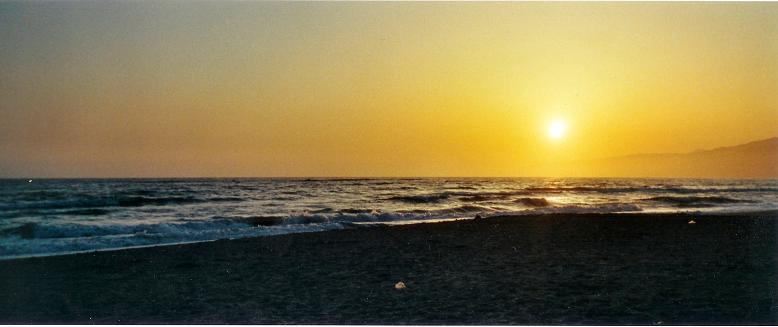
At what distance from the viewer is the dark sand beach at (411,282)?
7492 mm

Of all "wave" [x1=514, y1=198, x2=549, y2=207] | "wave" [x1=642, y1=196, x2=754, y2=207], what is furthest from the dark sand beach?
"wave" [x1=642, y1=196, x2=754, y2=207]

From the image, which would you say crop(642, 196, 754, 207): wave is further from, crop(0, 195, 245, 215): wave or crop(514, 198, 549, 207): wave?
crop(0, 195, 245, 215): wave

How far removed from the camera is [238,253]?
38.7ft

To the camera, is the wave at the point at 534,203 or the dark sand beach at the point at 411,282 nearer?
the dark sand beach at the point at 411,282

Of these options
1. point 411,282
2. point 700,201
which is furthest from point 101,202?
point 700,201

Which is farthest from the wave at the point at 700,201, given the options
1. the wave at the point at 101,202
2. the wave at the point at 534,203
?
the wave at the point at 101,202

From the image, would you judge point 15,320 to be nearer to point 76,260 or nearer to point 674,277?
point 76,260

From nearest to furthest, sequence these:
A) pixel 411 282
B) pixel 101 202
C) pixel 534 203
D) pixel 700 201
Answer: pixel 411 282, pixel 101 202, pixel 534 203, pixel 700 201

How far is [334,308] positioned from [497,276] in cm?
305

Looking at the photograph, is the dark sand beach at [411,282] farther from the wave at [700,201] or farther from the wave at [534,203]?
the wave at [700,201]

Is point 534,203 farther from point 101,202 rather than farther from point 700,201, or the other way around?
point 101,202

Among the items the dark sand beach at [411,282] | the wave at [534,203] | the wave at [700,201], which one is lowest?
the dark sand beach at [411,282]

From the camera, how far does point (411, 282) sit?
906 centimetres

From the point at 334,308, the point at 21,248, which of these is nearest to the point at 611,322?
the point at 334,308
